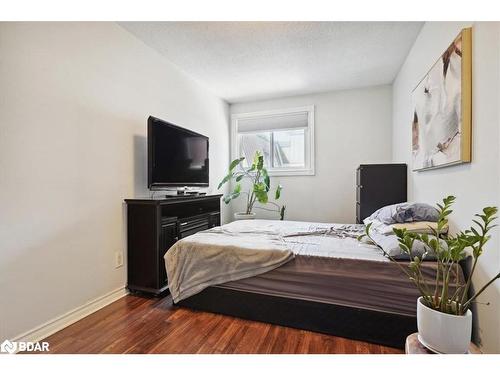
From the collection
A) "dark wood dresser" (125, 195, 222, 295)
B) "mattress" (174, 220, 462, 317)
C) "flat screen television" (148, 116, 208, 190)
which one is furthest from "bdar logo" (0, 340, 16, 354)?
"flat screen television" (148, 116, 208, 190)

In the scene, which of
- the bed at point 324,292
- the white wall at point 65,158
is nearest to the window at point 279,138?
the white wall at point 65,158

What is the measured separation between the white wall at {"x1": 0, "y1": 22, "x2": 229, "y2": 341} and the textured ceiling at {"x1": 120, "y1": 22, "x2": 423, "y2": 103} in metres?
0.46

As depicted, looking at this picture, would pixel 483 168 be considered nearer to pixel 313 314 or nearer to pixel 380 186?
pixel 313 314

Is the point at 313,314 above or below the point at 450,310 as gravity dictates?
→ below

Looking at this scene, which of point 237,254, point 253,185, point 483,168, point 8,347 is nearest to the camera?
point 483,168

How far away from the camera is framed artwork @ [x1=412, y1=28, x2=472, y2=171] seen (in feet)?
4.46

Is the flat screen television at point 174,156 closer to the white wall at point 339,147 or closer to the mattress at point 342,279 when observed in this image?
the mattress at point 342,279

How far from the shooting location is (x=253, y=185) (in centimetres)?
396

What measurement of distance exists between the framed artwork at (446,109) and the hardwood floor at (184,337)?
1.28 meters

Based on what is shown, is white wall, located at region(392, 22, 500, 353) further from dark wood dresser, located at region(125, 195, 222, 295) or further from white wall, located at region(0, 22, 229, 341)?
white wall, located at region(0, 22, 229, 341)

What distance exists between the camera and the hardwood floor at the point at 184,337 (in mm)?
1418

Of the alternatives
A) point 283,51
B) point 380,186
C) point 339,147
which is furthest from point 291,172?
point 283,51

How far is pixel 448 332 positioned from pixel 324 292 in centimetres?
72

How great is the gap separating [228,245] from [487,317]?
1446 millimetres
